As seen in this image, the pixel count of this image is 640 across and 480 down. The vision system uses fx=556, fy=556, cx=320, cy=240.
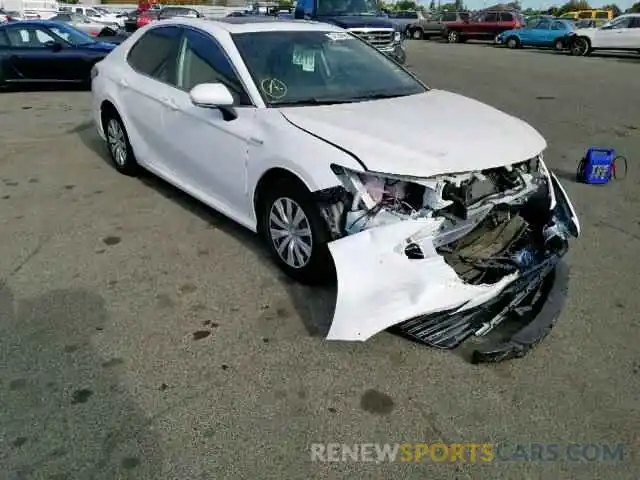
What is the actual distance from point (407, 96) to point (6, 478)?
3.41 metres

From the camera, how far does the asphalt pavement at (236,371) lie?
2.35 metres

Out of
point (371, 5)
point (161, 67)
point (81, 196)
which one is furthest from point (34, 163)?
point (371, 5)

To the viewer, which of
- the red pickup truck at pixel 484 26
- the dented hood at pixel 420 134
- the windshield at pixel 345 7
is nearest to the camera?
the dented hood at pixel 420 134

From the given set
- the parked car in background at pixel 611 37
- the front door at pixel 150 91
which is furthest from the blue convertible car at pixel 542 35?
the front door at pixel 150 91

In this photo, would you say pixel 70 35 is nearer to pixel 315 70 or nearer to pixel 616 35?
pixel 315 70

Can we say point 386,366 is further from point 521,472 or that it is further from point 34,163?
point 34,163

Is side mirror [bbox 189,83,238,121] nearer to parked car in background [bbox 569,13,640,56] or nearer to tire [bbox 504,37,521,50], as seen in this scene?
parked car in background [bbox 569,13,640,56]

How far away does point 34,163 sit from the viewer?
21.2 ft

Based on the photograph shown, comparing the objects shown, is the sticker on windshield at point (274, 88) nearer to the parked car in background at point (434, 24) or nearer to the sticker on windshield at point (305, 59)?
the sticker on windshield at point (305, 59)

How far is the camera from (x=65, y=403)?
2.62 meters

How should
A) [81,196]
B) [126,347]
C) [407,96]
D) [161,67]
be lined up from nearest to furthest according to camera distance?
[126,347]
[407,96]
[161,67]
[81,196]

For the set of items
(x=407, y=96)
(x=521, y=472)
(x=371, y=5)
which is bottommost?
(x=521, y=472)

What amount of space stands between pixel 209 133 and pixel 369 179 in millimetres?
1517

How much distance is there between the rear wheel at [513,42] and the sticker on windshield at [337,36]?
974 inches
